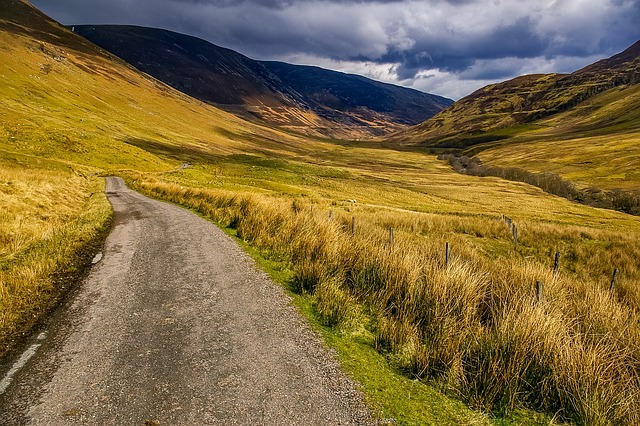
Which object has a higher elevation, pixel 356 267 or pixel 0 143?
pixel 356 267

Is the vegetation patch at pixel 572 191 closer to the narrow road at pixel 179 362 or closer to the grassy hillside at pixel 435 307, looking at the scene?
the grassy hillside at pixel 435 307

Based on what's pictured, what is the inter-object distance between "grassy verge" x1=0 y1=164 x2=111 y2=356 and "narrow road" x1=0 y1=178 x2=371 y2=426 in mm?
634

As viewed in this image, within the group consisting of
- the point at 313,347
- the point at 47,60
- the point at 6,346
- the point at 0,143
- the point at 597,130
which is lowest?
the point at 0,143

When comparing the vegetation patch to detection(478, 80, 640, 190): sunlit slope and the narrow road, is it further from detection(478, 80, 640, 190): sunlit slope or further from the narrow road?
the narrow road

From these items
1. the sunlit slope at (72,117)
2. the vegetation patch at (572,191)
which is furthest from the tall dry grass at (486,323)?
the vegetation patch at (572,191)

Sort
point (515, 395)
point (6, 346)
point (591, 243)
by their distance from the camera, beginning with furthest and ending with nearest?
point (591, 243) < point (6, 346) < point (515, 395)

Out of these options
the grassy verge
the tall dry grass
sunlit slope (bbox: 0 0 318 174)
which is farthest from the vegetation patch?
sunlit slope (bbox: 0 0 318 174)

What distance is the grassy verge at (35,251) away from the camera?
281 inches

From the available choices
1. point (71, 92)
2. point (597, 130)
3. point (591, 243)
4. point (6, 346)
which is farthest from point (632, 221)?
point (71, 92)

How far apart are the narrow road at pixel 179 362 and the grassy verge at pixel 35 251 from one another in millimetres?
634

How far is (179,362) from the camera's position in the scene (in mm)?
5492

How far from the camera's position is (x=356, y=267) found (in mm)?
10188

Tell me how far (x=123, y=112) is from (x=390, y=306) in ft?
590

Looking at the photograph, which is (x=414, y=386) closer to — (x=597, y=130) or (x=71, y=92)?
(x=71, y=92)
